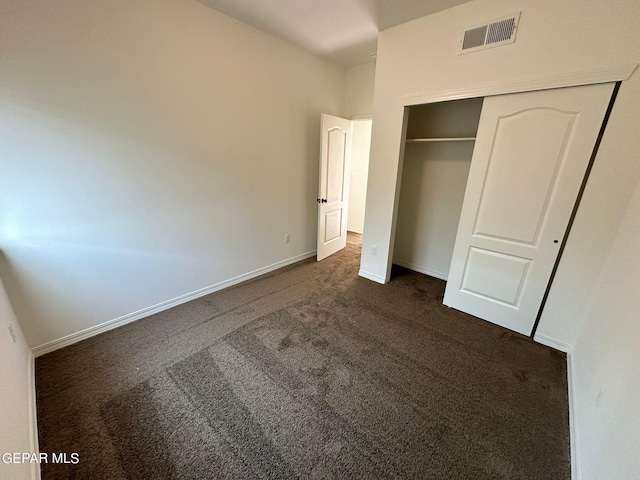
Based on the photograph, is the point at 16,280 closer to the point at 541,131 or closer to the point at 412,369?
the point at 412,369

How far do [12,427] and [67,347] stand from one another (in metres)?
1.17

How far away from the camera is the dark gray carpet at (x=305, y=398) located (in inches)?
50.1

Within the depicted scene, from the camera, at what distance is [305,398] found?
1.60 metres

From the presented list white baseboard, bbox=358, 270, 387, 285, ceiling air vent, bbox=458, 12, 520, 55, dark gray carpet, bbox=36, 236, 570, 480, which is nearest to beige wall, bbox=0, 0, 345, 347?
dark gray carpet, bbox=36, 236, 570, 480

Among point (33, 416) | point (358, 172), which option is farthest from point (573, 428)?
point (358, 172)

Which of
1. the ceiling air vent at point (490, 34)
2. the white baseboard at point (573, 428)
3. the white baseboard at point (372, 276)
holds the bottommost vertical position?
the white baseboard at point (573, 428)

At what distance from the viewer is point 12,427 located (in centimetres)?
104

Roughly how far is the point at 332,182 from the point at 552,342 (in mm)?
2859

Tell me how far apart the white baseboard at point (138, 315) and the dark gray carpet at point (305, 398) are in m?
0.07

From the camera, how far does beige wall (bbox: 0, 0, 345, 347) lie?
5.38 feet

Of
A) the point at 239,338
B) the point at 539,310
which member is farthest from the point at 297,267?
the point at 539,310

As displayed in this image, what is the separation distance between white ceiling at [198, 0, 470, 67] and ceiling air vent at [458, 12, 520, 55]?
26 centimetres

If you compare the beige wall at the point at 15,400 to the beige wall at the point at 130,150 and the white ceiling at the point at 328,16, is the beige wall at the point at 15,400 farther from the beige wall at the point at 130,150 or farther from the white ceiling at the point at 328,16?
the white ceiling at the point at 328,16

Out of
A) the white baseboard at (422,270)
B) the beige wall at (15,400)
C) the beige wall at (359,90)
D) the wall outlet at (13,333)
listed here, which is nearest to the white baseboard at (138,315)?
the beige wall at (15,400)
